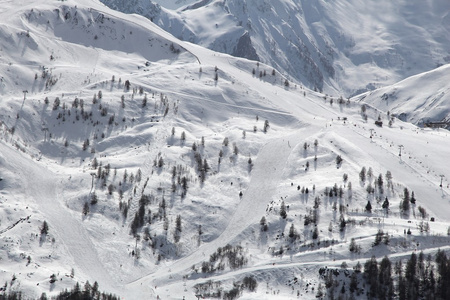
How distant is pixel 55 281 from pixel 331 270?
146 feet

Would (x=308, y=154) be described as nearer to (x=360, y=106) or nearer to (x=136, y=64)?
(x=360, y=106)

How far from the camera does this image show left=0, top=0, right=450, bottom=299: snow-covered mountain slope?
10138 cm

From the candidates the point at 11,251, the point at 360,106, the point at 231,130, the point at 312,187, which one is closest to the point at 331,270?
the point at 312,187

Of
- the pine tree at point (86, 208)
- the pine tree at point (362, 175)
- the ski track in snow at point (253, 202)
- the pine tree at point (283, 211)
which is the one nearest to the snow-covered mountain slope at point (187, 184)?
the pine tree at point (283, 211)

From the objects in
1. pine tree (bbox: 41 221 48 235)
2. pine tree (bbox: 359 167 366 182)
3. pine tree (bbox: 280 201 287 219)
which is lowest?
pine tree (bbox: 41 221 48 235)

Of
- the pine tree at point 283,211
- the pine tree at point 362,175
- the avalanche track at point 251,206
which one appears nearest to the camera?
the avalanche track at point 251,206

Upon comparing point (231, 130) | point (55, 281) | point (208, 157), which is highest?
point (231, 130)

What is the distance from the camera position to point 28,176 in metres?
123

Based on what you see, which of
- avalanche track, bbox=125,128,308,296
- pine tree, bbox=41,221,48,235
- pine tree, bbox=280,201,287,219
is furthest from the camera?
pine tree, bbox=280,201,287,219

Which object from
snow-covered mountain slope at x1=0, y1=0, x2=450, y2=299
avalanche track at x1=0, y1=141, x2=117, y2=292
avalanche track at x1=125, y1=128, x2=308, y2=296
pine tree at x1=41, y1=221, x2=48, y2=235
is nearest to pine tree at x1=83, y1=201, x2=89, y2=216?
snow-covered mountain slope at x1=0, y1=0, x2=450, y2=299

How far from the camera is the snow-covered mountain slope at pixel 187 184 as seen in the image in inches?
3991

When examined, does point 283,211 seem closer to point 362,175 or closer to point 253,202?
point 253,202

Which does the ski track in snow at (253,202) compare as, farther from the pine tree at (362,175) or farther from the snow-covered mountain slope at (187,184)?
the pine tree at (362,175)

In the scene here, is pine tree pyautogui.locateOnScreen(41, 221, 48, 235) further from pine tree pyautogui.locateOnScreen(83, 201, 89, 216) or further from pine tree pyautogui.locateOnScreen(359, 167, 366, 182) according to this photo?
pine tree pyautogui.locateOnScreen(359, 167, 366, 182)
